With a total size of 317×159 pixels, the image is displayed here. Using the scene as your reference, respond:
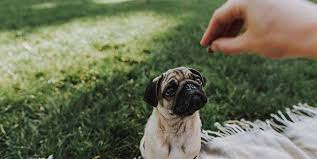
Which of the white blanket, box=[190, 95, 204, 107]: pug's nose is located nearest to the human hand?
box=[190, 95, 204, 107]: pug's nose

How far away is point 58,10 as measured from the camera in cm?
550

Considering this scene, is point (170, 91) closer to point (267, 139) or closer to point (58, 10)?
point (267, 139)

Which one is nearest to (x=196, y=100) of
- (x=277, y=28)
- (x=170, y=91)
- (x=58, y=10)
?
(x=170, y=91)

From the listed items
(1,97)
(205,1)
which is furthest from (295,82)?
(205,1)

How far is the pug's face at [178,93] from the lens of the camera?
67.7 inches

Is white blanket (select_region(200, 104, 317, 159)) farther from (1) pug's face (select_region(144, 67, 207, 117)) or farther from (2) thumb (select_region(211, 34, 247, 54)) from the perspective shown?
(2) thumb (select_region(211, 34, 247, 54))

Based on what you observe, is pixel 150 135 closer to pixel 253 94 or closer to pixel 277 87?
pixel 253 94

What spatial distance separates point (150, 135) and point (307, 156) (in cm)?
92

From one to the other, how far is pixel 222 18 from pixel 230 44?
4.0 inches

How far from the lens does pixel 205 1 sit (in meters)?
6.18

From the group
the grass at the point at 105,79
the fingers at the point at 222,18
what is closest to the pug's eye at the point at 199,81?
the fingers at the point at 222,18

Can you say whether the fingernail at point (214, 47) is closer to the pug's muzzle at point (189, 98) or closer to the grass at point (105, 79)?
the pug's muzzle at point (189, 98)

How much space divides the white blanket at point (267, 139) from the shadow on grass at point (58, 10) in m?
2.82

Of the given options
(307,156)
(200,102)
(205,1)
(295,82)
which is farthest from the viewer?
(205,1)
